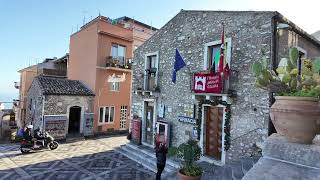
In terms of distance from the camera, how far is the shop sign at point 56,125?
15.6 metres

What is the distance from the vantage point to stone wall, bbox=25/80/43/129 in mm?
16172

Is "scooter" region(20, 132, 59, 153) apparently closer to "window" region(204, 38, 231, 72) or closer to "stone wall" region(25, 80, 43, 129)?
"stone wall" region(25, 80, 43, 129)

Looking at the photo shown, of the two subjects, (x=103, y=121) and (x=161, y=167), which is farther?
(x=103, y=121)

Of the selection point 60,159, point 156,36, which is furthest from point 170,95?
point 60,159

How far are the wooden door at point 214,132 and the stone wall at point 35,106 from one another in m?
10.9

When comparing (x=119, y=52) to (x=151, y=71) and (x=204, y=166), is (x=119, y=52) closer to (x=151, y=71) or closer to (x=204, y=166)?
(x=151, y=71)

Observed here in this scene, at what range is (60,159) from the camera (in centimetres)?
1235

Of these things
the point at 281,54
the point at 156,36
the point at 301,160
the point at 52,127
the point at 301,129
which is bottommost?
the point at 52,127

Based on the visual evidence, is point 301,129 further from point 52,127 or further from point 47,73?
point 47,73

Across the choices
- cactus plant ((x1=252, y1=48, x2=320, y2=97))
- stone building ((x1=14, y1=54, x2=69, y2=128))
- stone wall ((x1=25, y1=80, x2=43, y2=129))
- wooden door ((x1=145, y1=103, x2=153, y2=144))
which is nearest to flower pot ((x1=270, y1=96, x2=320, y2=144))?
cactus plant ((x1=252, y1=48, x2=320, y2=97))

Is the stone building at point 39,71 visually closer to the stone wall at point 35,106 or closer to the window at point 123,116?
the stone wall at point 35,106

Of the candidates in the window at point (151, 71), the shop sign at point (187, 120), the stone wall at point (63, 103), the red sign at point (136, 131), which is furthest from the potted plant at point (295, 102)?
the stone wall at point (63, 103)

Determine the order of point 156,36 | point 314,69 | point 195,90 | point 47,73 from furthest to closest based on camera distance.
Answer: point 47,73 < point 156,36 < point 195,90 < point 314,69

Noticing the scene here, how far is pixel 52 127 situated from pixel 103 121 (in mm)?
3980
